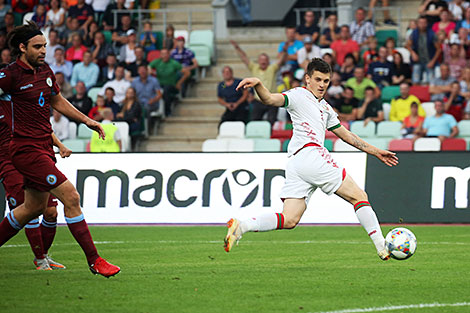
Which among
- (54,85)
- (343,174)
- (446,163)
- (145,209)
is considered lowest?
(145,209)

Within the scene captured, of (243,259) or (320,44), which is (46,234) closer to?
(243,259)

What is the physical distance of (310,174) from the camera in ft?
26.9

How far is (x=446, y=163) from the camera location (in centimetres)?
1442

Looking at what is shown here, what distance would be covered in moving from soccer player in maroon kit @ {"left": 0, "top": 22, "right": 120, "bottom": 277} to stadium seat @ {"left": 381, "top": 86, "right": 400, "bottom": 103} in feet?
41.2

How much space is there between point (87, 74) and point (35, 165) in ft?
45.4

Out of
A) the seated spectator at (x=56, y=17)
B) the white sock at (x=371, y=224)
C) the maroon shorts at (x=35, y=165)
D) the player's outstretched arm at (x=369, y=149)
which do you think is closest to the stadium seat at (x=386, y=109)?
the seated spectator at (x=56, y=17)

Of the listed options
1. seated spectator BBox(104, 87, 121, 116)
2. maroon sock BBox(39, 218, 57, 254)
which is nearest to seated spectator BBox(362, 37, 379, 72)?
seated spectator BBox(104, 87, 121, 116)

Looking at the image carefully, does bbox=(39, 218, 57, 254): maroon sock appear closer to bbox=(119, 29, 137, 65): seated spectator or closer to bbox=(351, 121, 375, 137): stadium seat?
bbox=(351, 121, 375, 137): stadium seat

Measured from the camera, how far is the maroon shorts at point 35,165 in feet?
24.0

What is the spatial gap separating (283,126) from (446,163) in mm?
4846

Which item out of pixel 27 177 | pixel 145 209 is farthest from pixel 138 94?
pixel 27 177

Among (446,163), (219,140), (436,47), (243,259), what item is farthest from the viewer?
(436,47)

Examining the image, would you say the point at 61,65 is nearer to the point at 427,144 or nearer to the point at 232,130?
the point at 232,130

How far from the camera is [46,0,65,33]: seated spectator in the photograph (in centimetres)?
2255
